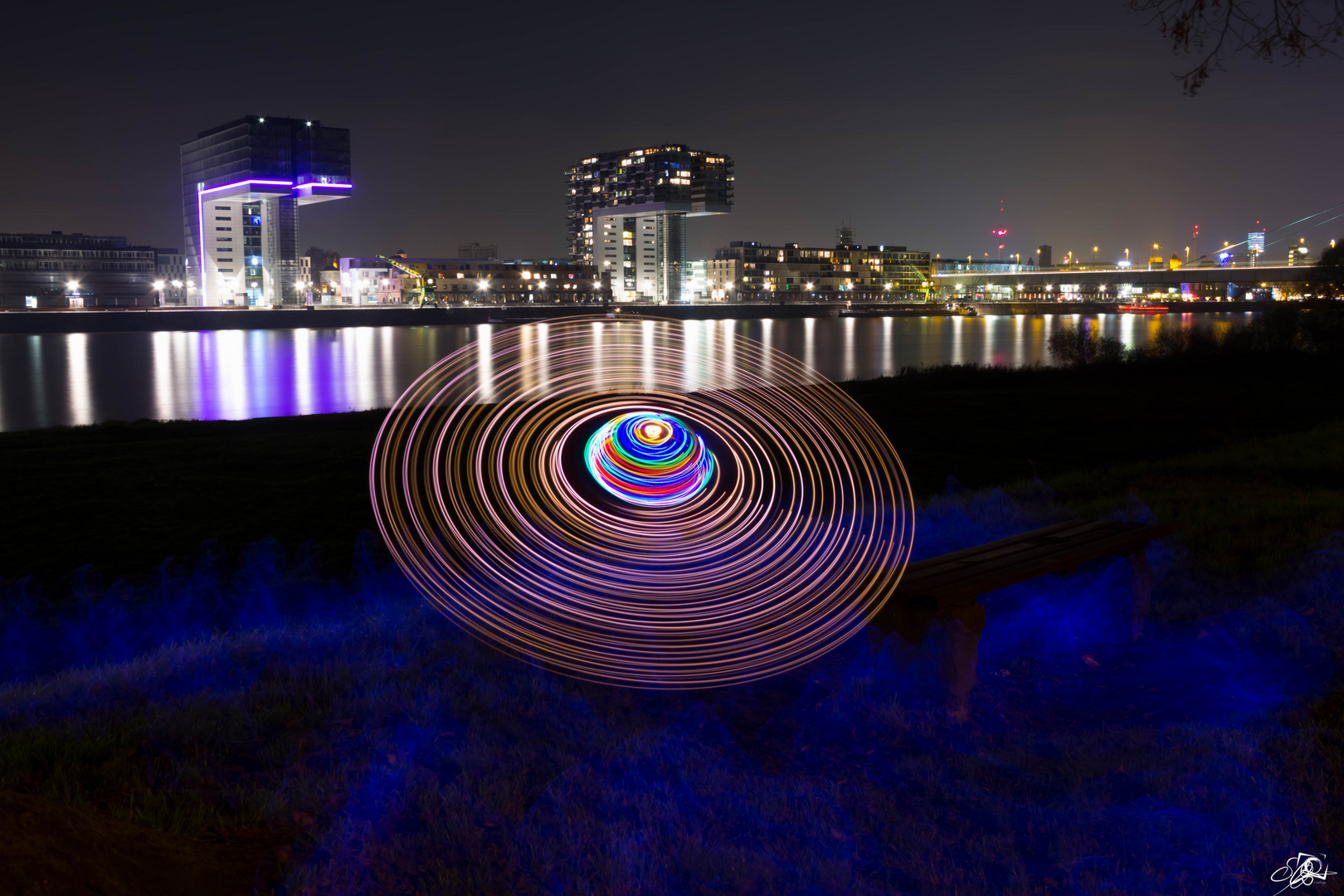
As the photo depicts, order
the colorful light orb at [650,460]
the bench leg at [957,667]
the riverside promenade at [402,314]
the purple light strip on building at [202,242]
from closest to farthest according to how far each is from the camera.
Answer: the bench leg at [957,667], the colorful light orb at [650,460], the riverside promenade at [402,314], the purple light strip on building at [202,242]

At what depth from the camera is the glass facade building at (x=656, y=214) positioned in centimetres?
16925

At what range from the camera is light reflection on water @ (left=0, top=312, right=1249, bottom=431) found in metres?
36.9

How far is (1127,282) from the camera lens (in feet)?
363

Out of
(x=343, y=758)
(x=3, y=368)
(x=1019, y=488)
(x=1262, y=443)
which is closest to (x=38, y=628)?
(x=343, y=758)

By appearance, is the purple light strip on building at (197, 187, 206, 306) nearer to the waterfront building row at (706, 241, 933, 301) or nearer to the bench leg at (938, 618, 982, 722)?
the waterfront building row at (706, 241, 933, 301)

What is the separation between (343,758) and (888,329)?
98.9m

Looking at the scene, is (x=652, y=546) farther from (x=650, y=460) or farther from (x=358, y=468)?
(x=358, y=468)

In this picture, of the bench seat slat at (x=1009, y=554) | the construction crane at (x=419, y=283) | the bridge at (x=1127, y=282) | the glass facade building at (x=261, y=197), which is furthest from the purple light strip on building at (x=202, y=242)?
the bench seat slat at (x=1009, y=554)

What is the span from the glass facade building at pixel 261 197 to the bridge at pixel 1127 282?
83.6 m

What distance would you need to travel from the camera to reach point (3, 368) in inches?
2130

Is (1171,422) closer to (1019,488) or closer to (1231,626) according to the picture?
(1019,488)

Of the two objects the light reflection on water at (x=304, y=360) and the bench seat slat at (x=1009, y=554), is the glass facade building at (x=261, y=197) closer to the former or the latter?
the light reflection on water at (x=304, y=360)

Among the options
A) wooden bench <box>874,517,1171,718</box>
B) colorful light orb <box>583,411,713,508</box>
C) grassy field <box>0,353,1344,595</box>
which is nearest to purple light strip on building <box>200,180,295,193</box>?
grassy field <box>0,353,1344,595</box>

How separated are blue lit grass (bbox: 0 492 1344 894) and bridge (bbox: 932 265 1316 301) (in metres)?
41.6
